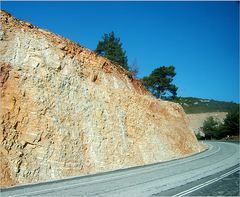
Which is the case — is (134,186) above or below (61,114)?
below

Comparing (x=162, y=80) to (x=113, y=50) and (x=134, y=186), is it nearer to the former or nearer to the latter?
(x=113, y=50)

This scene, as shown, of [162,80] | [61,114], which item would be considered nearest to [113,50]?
[162,80]

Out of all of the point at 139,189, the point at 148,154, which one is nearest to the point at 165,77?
the point at 148,154

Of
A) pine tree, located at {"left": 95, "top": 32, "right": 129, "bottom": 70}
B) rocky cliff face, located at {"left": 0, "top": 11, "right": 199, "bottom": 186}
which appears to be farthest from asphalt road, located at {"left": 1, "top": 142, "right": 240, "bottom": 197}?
pine tree, located at {"left": 95, "top": 32, "right": 129, "bottom": 70}

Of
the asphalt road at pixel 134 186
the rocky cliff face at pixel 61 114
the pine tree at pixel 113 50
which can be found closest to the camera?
the asphalt road at pixel 134 186

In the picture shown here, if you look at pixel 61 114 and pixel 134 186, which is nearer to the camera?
pixel 134 186

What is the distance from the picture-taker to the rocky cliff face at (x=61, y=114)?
20844 millimetres

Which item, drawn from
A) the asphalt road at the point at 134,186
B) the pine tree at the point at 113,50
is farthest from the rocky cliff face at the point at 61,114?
the pine tree at the point at 113,50

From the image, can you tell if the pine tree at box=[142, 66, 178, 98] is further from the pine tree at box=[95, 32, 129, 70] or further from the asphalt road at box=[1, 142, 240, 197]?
the asphalt road at box=[1, 142, 240, 197]

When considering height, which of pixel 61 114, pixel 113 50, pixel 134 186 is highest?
pixel 113 50

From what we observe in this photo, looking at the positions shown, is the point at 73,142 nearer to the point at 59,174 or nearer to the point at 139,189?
the point at 59,174

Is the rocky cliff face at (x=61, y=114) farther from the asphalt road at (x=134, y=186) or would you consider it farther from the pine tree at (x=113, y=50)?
the pine tree at (x=113, y=50)

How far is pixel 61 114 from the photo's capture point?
80.7 feet

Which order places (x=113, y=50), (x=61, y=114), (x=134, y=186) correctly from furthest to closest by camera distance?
(x=113, y=50), (x=61, y=114), (x=134, y=186)
